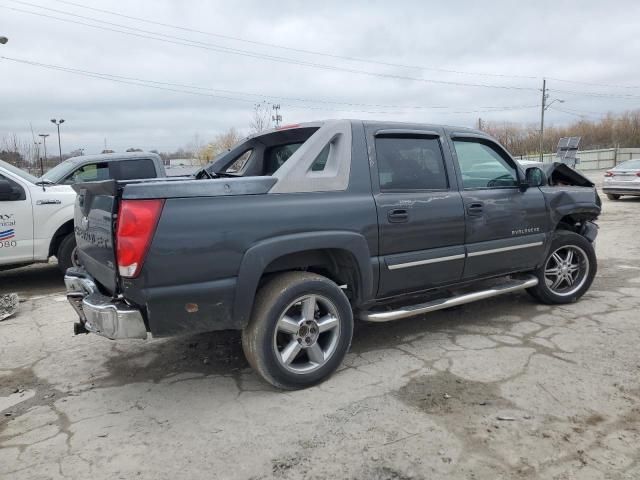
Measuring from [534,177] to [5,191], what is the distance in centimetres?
621

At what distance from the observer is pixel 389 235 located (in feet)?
13.0

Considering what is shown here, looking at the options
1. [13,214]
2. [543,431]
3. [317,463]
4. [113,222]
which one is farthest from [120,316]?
[13,214]

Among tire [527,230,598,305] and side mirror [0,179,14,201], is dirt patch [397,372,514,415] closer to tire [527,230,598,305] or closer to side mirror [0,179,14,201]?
tire [527,230,598,305]

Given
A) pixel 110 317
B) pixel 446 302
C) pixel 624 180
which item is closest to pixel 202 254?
pixel 110 317

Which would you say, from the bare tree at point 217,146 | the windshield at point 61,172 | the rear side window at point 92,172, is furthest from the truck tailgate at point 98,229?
the bare tree at point 217,146

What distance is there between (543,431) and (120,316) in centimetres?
259

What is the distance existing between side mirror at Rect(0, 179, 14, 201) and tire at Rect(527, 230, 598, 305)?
6316 mm

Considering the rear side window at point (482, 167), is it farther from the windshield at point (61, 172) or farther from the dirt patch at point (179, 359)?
the windshield at point (61, 172)

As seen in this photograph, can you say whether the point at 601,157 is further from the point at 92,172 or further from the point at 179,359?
the point at 179,359

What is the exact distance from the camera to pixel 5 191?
6.58 metres

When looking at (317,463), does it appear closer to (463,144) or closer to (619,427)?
(619,427)

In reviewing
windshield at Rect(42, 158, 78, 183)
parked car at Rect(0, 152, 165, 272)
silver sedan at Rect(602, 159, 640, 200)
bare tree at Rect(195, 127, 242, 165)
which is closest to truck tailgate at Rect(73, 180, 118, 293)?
parked car at Rect(0, 152, 165, 272)

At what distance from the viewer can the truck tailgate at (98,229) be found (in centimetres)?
327

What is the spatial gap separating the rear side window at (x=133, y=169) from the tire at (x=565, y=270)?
6.11 meters
